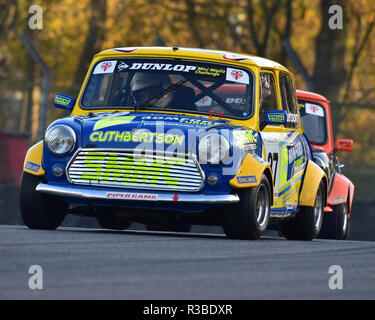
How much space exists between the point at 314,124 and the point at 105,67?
4.50 metres

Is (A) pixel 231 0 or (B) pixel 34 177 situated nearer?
(B) pixel 34 177

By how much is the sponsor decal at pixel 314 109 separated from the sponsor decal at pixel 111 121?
5.24 meters

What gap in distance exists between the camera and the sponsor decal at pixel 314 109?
1540 cm

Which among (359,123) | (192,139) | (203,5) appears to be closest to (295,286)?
(192,139)

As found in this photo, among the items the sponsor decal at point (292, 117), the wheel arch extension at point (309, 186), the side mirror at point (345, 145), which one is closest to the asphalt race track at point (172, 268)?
the wheel arch extension at point (309, 186)

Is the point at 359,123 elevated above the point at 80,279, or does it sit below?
below

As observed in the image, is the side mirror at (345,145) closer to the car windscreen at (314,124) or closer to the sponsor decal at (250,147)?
the car windscreen at (314,124)

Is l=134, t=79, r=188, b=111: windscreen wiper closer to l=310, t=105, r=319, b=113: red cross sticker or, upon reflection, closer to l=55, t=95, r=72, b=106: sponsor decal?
l=55, t=95, r=72, b=106: sponsor decal

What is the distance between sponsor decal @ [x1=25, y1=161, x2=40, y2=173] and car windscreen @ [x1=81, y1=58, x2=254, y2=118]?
3.33 feet

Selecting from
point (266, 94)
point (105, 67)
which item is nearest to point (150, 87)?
point (105, 67)

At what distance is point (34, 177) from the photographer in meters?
10.6
